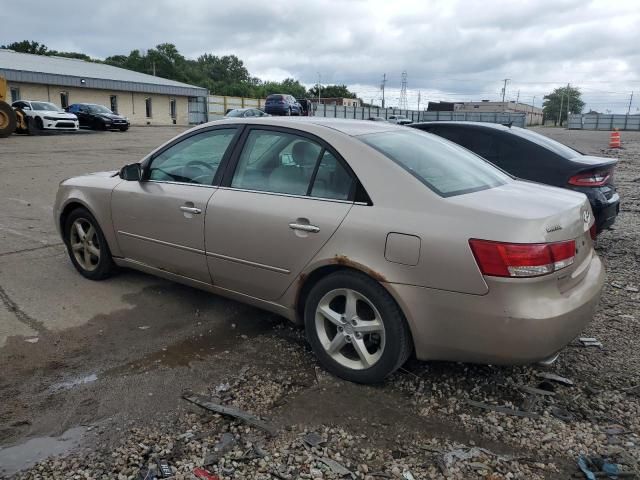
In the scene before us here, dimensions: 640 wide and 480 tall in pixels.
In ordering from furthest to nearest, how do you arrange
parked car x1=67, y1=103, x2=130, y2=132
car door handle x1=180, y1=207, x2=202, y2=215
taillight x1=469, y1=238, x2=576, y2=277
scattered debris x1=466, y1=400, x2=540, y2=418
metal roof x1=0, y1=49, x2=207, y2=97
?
metal roof x1=0, y1=49, x2=207, y2=97
parked car x1=67, y1=103, x2=130, y2=132
car door handle x1=180, y1=207, x2=202, y2=215
scattered debris x1=466, y1=400, x2=540, y2=418
taillight x1=469, y1=238, x2=576, y2=277

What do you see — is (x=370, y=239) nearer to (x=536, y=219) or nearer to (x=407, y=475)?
(x=536, y=219)

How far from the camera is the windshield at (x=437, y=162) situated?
3.21m

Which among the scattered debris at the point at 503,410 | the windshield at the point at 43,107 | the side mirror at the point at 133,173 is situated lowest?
the scattered debris at the point at 503,410

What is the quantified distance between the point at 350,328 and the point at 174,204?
176cm

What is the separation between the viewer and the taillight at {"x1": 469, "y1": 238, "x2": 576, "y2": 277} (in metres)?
2.64

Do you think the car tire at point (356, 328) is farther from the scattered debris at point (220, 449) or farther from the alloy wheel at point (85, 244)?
the alloy wheel at point (85, 244)

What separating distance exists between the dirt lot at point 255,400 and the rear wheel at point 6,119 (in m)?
19.5

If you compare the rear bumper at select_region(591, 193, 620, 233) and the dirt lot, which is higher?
the rear bumper at select_region(591, 193, 620, 233)

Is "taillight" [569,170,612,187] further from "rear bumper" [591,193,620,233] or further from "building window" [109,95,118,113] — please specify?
"building window" [109,95,118,113]

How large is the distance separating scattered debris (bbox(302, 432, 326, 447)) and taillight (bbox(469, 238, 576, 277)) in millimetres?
1202

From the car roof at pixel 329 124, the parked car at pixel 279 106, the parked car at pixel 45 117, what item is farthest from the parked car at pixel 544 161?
the parked car at pixel 279 106

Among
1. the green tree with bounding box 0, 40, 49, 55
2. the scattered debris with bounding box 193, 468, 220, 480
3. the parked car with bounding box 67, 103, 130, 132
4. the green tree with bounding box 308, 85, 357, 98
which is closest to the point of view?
the scattered debris with bounding box 193, 468, 220, 480

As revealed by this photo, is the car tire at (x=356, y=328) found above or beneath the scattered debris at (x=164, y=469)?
above

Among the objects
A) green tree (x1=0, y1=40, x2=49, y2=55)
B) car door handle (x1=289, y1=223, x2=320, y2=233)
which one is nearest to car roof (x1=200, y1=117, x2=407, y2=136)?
car door handle (x1=289, y1=223, x2=320, y2=233)
